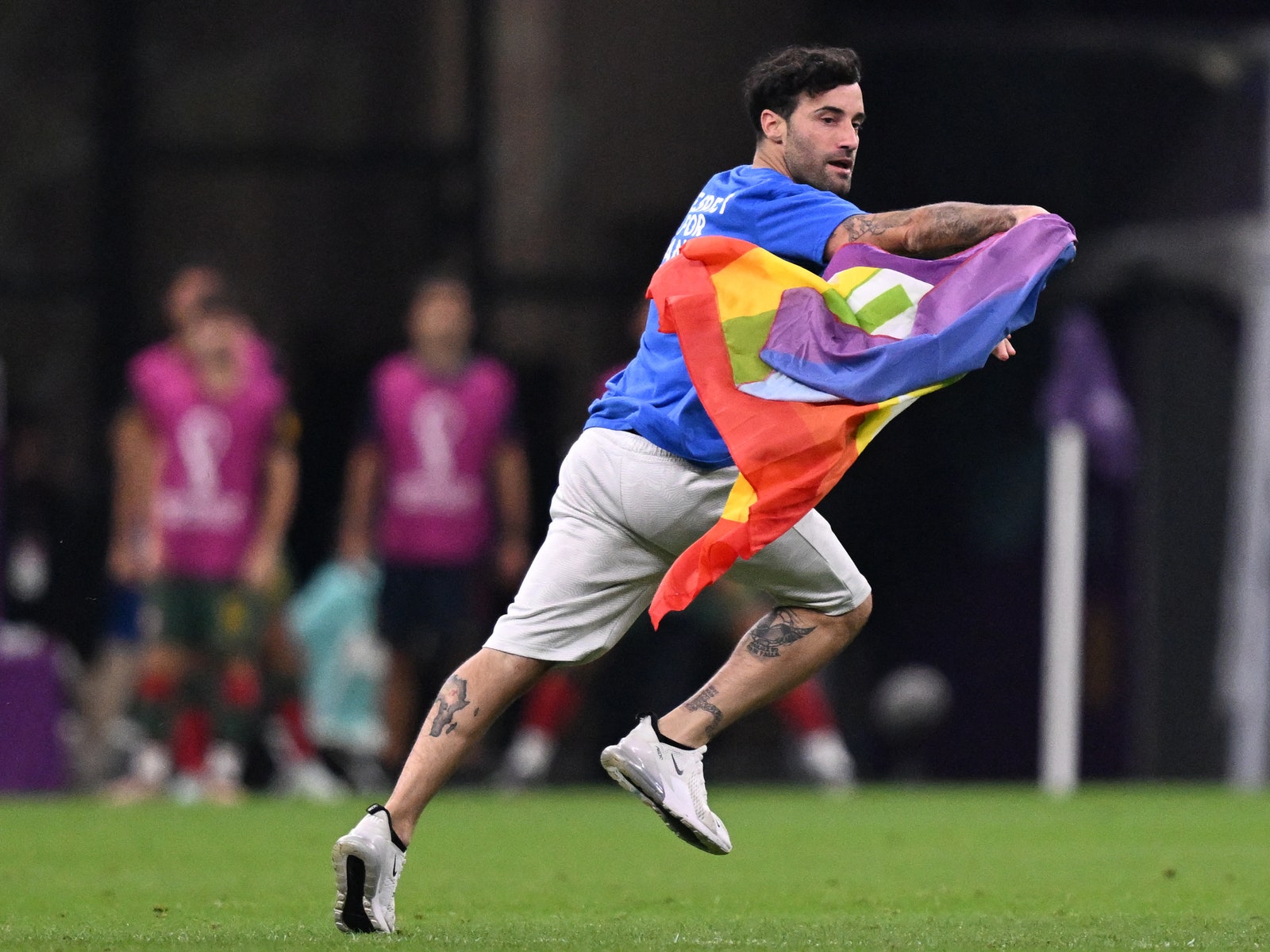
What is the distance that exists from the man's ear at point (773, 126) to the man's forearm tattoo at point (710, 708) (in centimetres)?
132

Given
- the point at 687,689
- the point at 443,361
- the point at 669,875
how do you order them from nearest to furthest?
the point at 669,875, the point at 443,361, the point at 687,689

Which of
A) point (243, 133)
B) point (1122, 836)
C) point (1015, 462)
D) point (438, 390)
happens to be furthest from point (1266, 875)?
point (243, 133)

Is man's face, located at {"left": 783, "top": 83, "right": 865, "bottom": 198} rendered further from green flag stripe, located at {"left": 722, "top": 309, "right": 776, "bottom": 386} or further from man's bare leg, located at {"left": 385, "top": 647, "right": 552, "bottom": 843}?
man's bare leg, located at {"left": 385, "top": 647, "right": 552, "bottom": 843}

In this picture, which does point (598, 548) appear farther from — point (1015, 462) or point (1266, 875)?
point (1015, 462)

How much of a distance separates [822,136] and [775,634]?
47.2 inches

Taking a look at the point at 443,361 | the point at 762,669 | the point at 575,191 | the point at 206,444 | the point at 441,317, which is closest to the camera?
the point at 762,669

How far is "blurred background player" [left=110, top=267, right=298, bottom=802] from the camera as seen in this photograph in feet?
37.9

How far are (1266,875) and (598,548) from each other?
8.78ft

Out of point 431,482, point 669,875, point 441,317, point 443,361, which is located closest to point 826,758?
point 431,482

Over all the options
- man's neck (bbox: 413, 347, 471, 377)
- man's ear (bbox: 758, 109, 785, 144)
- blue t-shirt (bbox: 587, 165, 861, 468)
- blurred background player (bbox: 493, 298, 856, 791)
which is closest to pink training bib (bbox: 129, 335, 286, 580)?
man's neck (bbox: 413, 347, 471, 377)

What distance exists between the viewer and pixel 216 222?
14.4 m

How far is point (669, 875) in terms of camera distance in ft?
25.2

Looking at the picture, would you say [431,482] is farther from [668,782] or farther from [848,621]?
[668,782]

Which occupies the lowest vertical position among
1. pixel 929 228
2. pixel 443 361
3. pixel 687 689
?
pixel 687 689
